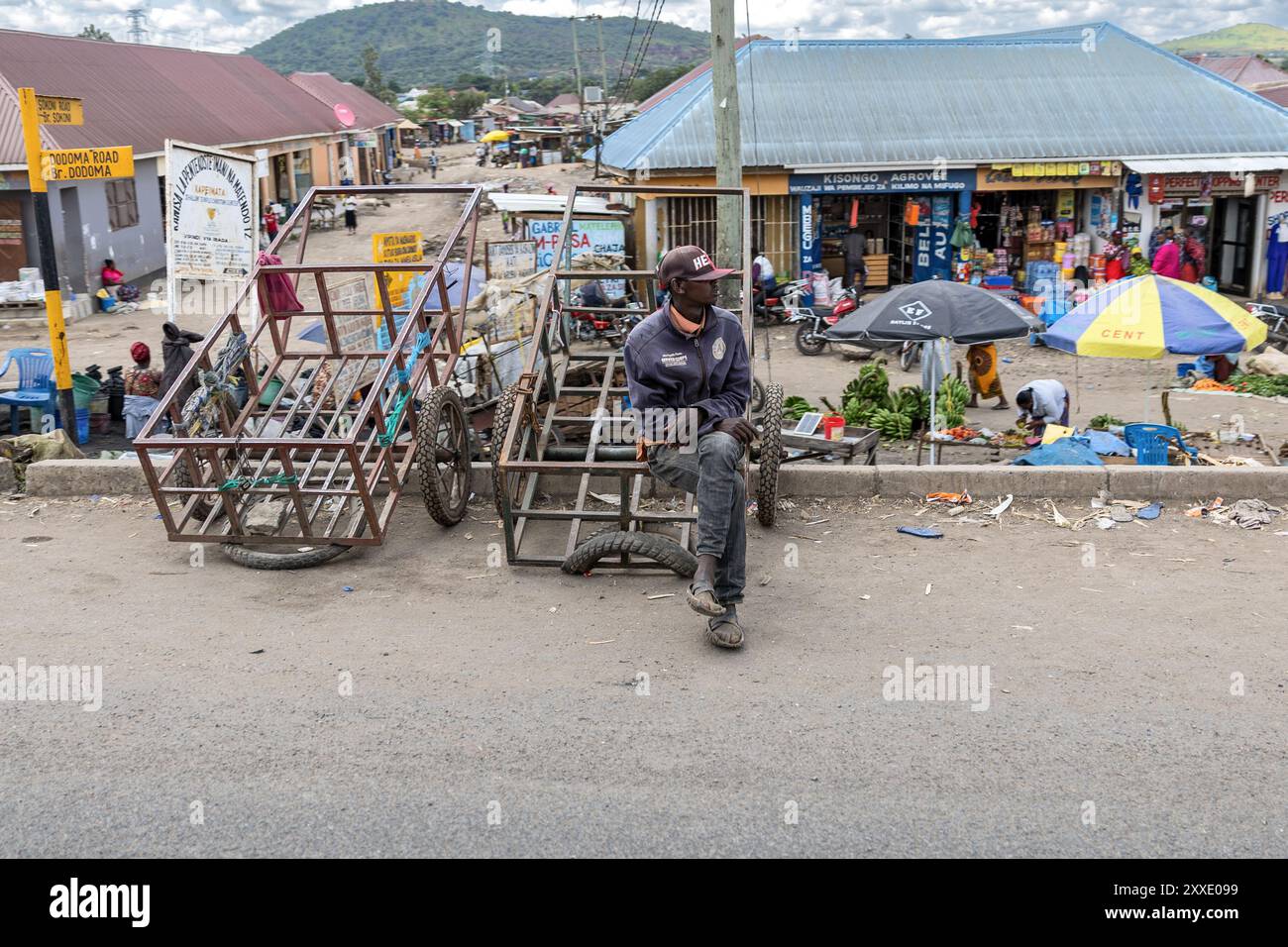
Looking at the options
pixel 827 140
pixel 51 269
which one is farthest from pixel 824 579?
pixel 827 140

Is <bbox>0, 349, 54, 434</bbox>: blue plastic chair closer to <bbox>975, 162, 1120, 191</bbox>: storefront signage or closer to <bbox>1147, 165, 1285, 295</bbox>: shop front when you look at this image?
<bbox>975, 162, 1120, 191</bbox>: storefront signage

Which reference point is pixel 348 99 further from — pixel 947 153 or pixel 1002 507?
pixel 1002 507

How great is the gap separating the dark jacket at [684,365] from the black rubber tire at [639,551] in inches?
35.8

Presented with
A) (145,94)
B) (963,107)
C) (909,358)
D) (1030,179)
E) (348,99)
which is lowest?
(909,358)

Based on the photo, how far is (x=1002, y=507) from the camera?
296 inches

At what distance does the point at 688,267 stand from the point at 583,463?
5.46 feet

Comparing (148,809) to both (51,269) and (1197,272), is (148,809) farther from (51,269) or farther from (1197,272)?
(1197,272)

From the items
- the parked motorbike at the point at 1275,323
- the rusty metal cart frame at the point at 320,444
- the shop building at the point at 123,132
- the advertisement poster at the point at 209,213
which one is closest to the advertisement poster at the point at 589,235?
the shop building at the point at 123,132

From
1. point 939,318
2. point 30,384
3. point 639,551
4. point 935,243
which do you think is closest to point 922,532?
point 639,551

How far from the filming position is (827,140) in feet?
69.2

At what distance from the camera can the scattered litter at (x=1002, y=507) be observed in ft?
24.4

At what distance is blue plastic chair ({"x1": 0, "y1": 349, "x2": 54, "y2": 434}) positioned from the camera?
35.5ft

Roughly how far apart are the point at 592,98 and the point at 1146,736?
74.3 m

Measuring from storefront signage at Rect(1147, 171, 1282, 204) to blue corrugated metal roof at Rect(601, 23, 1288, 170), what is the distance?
0.54 meters
